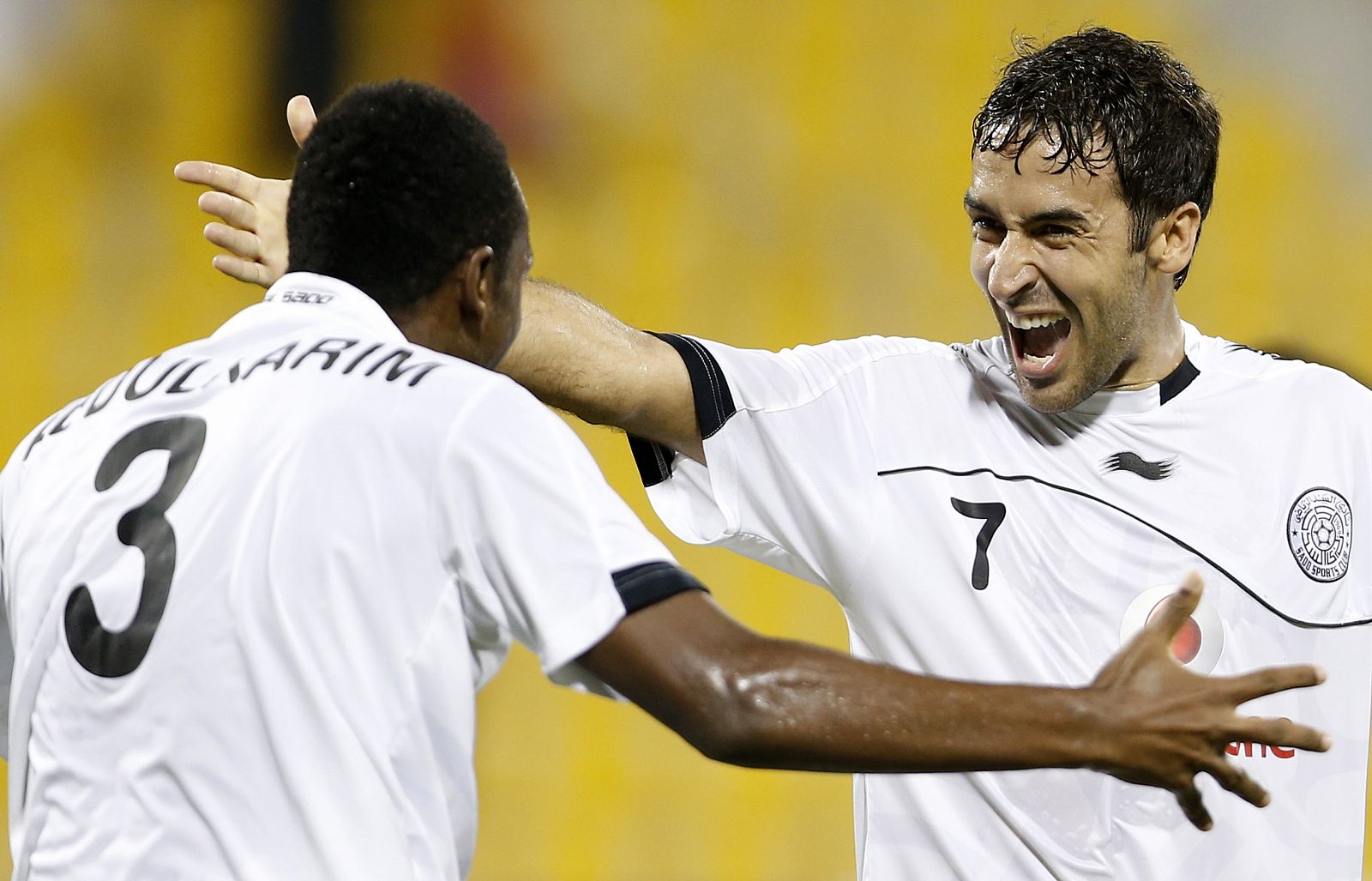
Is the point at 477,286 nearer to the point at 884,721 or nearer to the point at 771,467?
the point at 884,721

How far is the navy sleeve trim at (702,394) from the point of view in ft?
7.43

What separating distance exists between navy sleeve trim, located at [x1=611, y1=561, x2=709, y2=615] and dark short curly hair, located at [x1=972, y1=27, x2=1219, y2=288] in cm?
124

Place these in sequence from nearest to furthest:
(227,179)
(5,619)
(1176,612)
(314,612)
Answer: (314,612)
(1176,612)
(5,619)
(227,179)

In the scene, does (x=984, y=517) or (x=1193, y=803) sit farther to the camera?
(x=984, y=517)

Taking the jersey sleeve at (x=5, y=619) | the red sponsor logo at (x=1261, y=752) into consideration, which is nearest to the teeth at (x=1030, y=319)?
the red sponsor logo at (x=1261, y=752)

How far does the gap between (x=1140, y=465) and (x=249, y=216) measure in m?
1.45

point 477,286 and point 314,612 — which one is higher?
point 477,286

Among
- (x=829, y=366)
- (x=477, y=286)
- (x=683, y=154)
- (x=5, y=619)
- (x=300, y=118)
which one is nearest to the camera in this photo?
(x=477, y=286)

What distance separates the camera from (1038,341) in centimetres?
238

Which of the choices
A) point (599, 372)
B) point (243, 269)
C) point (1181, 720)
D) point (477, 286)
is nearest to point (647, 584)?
point (477, 286)

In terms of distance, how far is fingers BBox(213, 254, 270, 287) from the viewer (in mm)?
2088

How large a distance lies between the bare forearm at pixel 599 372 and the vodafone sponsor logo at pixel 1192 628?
72 cm

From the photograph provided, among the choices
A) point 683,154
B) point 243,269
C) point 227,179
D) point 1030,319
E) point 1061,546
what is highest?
point 683,154

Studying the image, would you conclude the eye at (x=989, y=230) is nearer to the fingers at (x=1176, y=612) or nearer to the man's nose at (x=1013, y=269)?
the man's nose at (x=1013, y=269)
